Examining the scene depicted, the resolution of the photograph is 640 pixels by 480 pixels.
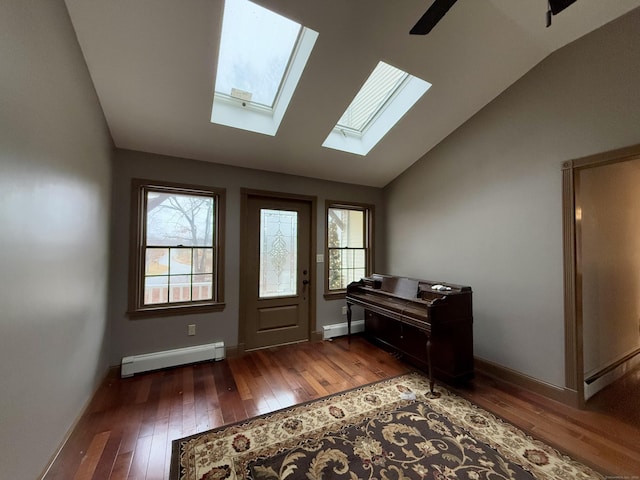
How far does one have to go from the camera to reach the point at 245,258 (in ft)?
11.1

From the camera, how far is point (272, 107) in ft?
9.34

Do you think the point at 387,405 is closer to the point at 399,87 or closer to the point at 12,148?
the point at 12,148

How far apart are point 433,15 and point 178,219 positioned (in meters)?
2.99

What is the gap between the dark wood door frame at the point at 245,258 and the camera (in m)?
3.31

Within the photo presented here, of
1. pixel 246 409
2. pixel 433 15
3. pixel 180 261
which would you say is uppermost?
pixel 433 15

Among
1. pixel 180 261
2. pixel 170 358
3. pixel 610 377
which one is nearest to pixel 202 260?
pixel 180 261

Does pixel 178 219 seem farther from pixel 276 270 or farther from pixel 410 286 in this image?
pixel 410 286

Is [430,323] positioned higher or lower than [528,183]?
lower

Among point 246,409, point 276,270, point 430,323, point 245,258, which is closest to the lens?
point 246,409

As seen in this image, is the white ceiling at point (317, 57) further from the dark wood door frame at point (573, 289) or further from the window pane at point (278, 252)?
the dark wood door frame at point (573, 289)

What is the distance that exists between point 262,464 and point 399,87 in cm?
351

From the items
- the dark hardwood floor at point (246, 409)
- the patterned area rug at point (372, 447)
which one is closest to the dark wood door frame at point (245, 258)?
the dark hardwood floor at point (246, 409)

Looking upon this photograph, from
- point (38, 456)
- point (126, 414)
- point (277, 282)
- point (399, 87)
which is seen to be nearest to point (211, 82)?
point (399, 87)

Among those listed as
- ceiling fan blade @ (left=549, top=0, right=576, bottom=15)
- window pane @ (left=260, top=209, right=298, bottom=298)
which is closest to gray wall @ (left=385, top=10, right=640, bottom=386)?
ceiling fan blade @ (left=549, top=0, right=576, bottom=15)
